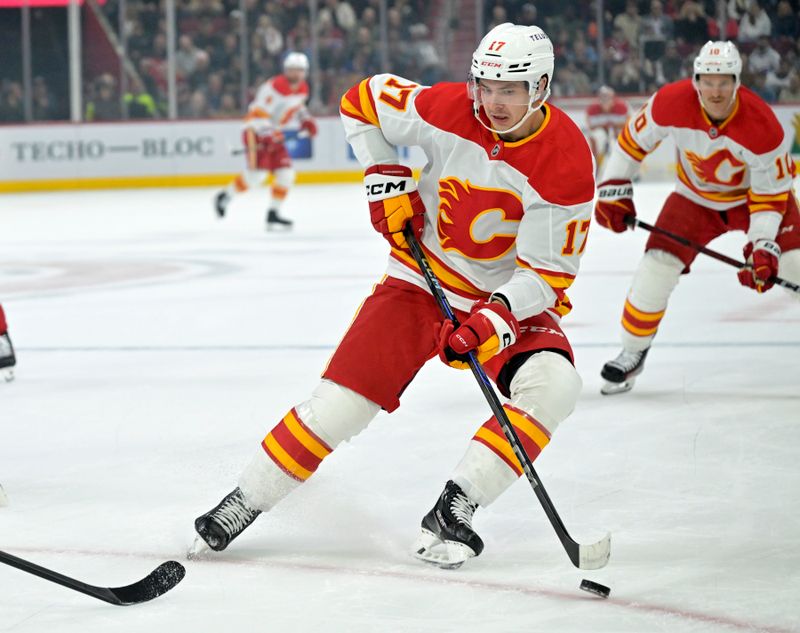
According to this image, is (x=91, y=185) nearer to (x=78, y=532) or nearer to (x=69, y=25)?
(x=69, y=25)

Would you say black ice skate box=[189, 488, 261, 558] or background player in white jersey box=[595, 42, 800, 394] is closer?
black ice skate box=[189, 488, 261, 558]

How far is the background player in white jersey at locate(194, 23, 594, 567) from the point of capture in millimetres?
2295

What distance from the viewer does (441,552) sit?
225 centimetres

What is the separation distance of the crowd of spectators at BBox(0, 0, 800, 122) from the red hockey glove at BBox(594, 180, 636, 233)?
9.09 meters

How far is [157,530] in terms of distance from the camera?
98.3 inches

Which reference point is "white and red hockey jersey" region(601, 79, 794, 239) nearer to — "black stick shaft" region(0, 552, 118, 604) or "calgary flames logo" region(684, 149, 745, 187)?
"calgary flames logo" region(684, 149, 745, 187)

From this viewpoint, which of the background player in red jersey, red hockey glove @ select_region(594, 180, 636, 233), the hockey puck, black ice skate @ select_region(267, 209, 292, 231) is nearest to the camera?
the hockey puck

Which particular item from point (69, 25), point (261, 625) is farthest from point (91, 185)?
point (261, 625)

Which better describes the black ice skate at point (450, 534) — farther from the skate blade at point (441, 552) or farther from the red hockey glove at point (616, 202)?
the red hockey glove at point (616, 202)

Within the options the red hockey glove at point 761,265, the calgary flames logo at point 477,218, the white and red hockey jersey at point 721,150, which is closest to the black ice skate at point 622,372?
the red hockey glove at point 761,265

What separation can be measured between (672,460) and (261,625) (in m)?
1.32

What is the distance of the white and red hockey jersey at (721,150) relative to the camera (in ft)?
11.9

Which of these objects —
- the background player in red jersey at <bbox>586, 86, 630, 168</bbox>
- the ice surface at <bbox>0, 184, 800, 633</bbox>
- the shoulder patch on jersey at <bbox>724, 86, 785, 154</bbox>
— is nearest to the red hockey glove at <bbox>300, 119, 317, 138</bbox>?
the background player in red jersey at <bbox>586, 86, 630, 168</bbox>

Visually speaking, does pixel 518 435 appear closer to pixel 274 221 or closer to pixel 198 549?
pixel 198 549
